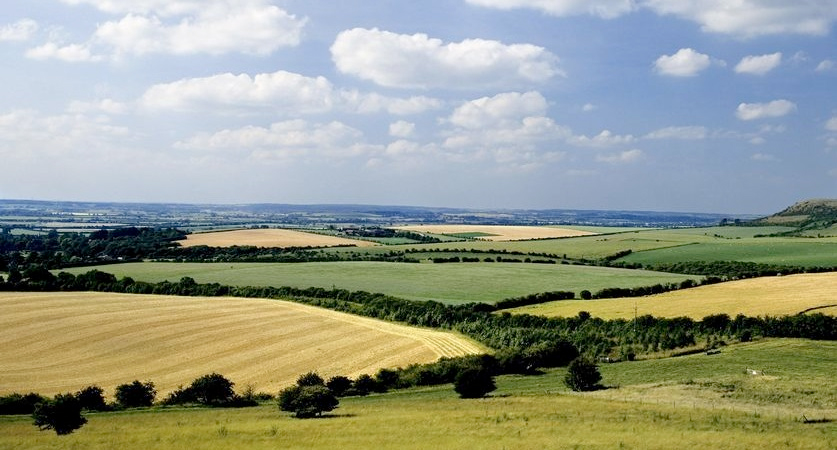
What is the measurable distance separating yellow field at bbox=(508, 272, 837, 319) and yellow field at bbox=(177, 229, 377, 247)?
87.5 meters

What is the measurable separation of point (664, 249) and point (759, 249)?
1863cm

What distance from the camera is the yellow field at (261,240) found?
496ft

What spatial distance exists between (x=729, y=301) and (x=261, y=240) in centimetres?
11591

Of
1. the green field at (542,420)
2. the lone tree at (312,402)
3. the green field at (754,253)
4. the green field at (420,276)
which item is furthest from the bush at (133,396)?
the green field at (754,253)

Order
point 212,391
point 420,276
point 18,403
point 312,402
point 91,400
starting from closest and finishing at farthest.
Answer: point 312,402 < point 18,403 < point 91,400 < point 212,391 < point 420,276

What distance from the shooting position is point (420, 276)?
329 feet

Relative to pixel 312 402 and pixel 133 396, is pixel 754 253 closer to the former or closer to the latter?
pixel 312 402

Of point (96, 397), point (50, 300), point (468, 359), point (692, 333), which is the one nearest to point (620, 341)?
point (692, 333)

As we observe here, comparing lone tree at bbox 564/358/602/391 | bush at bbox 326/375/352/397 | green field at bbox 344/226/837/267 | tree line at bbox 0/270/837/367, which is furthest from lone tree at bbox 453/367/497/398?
green field at bbox 344/226/837/267

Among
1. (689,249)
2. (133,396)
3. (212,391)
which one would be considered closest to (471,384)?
(212,391)

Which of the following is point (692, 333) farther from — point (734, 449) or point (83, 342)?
point (83, 342)

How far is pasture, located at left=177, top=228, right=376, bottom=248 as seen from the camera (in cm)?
15088

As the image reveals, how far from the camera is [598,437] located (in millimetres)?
28000

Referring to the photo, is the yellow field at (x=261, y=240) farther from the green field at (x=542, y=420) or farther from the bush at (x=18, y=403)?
the green field at (x=542, y=420)
